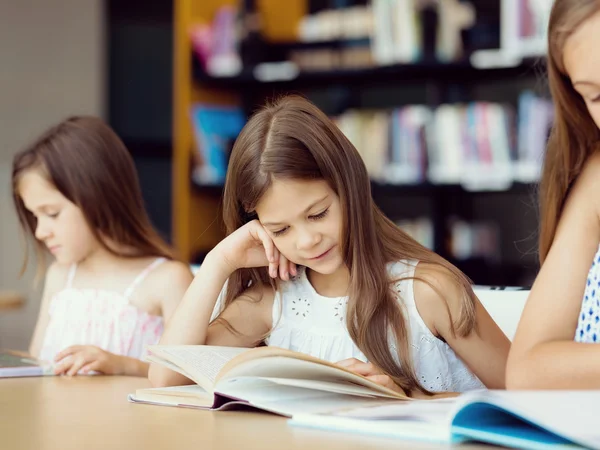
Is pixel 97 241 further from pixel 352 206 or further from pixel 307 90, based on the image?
pixel 307 90

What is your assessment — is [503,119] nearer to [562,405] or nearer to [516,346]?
[516,346]

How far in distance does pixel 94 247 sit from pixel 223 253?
620 mm

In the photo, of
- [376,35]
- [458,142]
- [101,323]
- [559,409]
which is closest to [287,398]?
[559,409]

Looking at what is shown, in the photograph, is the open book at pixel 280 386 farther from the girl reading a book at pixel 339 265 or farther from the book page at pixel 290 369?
the girl reading a book at pixel 339 265

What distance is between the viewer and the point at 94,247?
1.94 meters

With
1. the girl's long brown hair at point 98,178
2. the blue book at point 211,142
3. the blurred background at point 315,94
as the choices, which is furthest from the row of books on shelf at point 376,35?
the girl's long brown hair at point 98,178

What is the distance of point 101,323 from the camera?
6.25ft

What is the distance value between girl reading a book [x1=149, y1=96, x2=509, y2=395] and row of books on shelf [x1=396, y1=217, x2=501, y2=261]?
213 centimetres

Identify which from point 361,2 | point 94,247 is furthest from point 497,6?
point 94,247

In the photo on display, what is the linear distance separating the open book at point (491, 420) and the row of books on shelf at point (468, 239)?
8.99 feet

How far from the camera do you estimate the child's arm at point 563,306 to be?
0.98 m

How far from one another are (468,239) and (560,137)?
7.95ft

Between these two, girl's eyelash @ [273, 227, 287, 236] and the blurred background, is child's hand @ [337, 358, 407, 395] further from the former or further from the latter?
the blurred background

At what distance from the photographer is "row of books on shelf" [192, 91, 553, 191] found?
3262mm
